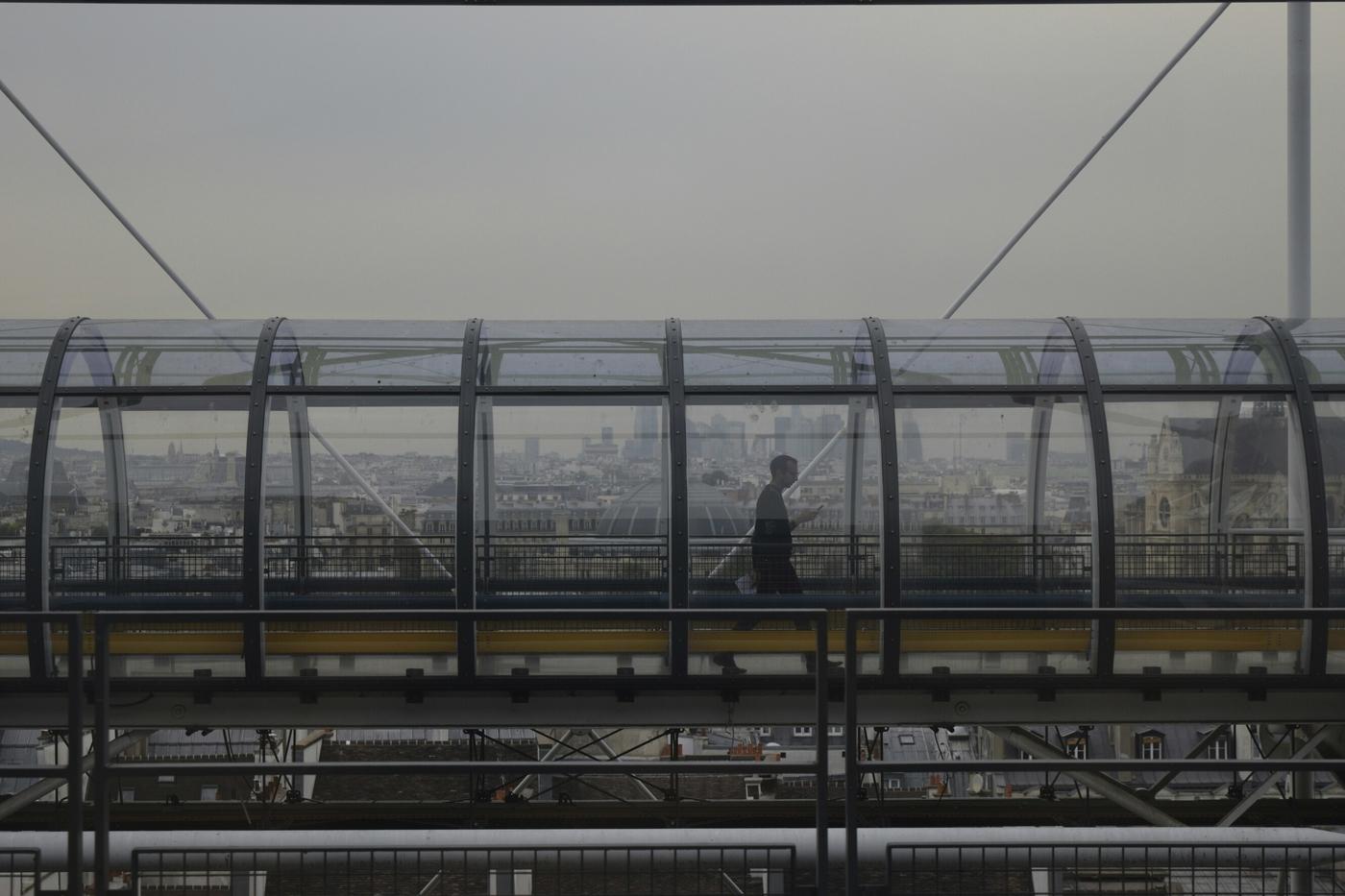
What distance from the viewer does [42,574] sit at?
8.75 metres

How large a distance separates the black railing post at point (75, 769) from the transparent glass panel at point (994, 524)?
18.0 feet

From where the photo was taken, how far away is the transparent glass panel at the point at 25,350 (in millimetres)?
9031

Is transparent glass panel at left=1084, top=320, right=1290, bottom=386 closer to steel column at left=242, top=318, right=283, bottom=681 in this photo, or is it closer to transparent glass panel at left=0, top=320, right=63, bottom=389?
steel column at left=242, top=318, right=283, bottom=681

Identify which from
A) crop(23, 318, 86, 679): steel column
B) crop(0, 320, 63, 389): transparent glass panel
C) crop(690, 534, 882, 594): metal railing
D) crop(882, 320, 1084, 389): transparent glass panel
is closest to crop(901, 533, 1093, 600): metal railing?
crop(690, 534, 882, 594): metal railing

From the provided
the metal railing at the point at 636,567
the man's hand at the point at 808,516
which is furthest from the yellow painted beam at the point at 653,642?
the man's hand at the point at 808,516

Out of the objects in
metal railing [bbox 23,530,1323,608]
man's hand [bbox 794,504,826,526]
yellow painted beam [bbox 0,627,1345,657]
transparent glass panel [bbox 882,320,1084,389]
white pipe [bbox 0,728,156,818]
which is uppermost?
transparent glass panel [bbox 882,320,1084,389]

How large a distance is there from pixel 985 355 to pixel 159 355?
19.8ft

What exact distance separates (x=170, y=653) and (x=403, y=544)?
173 cm

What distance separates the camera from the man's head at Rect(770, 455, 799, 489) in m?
8.99

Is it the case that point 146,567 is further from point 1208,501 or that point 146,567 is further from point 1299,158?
point 1299,158

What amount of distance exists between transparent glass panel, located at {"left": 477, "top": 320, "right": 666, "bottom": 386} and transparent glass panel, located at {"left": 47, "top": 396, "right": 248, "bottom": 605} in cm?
185

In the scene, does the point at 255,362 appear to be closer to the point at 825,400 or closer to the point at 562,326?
the point at 562,326

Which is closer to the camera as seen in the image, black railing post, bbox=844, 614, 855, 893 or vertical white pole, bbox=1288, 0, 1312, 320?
black railing post, bbox=844, 614, 855, 893

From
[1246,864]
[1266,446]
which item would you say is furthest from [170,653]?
[1266,446]
